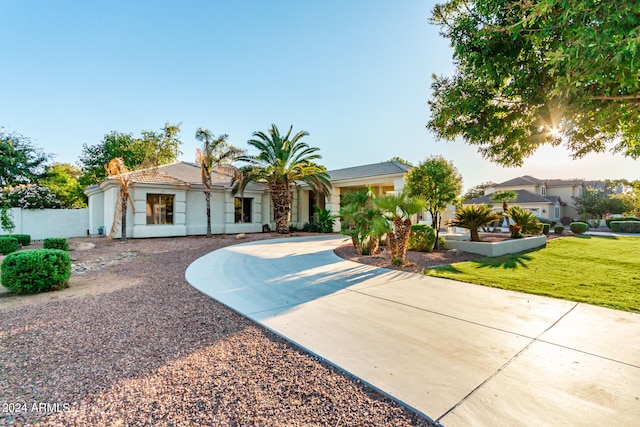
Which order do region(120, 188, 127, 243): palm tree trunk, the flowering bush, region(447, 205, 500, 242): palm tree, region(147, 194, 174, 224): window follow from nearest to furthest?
region(447, 205, 500, 242): palm tree < region(120, 188, 127, 243): palm tree trunk < region(147, 194, 174, 224): window < the flowering bush

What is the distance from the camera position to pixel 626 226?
23812 millimetres

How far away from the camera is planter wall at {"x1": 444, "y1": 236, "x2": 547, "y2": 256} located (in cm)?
1081

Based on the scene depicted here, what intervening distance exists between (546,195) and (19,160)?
2194 inches

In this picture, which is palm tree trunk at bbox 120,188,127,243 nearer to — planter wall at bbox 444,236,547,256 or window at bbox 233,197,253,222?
window at bbox 233,197,253,222

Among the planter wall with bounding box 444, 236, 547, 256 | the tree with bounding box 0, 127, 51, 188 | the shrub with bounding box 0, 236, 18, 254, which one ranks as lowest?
the planter wall with bounding box 444, 236, 547, 256

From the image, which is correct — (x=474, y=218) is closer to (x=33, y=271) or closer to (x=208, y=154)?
(x=208, y=154)

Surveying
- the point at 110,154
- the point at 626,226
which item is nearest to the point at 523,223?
the point at 626,226

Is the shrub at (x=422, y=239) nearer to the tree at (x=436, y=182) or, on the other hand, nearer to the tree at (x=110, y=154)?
the tree at (x=436, y=182)

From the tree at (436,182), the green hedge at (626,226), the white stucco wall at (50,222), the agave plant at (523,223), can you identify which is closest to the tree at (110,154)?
the white stucco wall at (50,222)

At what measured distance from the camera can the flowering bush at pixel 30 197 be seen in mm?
17094

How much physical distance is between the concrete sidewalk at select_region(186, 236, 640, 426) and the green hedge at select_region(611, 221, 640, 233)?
92.0 ft

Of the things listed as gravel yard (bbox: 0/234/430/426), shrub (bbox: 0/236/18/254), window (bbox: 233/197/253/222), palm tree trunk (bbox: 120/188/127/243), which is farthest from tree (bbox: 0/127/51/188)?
gravel yard (bbox: 0/234/430/426)

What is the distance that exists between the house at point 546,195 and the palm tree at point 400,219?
2897 cm

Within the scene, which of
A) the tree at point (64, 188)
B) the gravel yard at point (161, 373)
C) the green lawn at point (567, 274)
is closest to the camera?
the gravel yard at point (161, 373)
